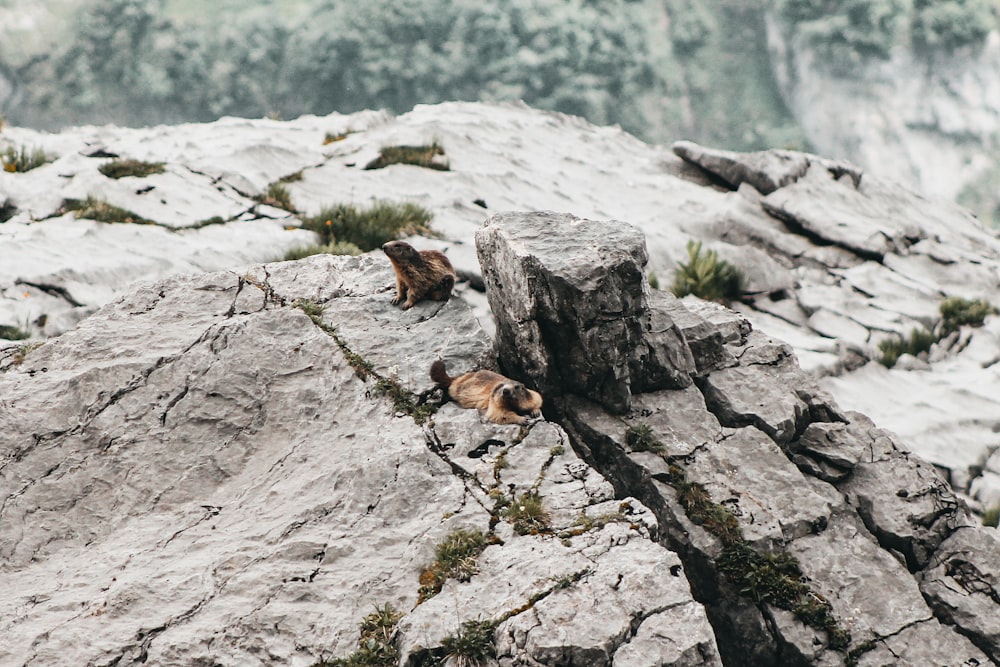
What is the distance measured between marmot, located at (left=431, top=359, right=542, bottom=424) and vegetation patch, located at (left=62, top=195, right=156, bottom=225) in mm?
7094

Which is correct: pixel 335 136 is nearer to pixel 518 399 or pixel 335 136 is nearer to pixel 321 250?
pixel 321 250

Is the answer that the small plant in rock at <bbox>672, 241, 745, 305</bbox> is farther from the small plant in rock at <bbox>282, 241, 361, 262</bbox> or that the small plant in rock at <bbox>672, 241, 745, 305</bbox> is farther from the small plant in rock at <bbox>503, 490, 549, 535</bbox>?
the small plant in rock at <bbox>503, 490, 549, 535</bbox>

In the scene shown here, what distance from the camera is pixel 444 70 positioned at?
66.2 m

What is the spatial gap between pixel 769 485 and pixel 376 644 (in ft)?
13.2

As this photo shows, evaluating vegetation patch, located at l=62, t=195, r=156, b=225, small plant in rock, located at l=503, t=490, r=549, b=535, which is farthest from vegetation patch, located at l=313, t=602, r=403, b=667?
vegetation patch, located at l=62, t=195, r=156, b=225

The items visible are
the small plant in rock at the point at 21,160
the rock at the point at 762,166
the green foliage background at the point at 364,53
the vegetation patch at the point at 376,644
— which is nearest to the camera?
the vegetation patch at the point at 376,644

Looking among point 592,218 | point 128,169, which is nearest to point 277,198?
point 128,169

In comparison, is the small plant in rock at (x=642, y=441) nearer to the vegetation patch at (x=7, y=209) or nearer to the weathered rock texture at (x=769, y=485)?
the weathered rock texture at (x=769, y=485)

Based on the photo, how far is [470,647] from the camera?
5.73 m

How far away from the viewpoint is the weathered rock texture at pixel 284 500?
19.4 ft

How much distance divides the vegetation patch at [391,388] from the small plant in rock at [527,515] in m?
1.30

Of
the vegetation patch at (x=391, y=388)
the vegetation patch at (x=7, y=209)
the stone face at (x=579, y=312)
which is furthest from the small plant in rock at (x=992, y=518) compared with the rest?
the vegetation patch at (x=7, y=209)

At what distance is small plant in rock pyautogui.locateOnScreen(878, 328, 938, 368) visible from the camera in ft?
46.5

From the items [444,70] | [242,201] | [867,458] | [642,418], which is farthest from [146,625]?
[444,70]
